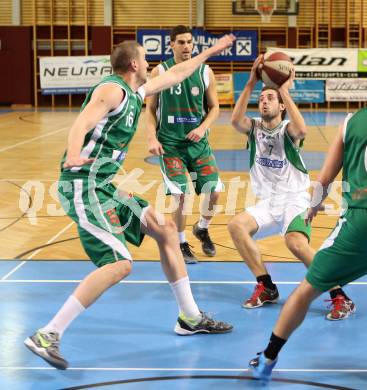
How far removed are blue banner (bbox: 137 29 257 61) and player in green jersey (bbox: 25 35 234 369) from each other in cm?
2009

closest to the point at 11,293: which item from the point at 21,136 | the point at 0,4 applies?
the point at 21,136

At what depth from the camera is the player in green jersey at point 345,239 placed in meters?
3.89

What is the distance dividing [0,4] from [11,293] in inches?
860

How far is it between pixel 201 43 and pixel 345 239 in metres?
21.4

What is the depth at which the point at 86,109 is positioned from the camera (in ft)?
14.5

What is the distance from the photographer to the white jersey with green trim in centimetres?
588

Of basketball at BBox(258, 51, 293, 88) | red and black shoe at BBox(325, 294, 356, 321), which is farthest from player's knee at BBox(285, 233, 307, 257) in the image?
basketball at BBox(258, 51, 293, 88)

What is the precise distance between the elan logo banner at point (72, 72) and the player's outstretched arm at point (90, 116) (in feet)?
65.6

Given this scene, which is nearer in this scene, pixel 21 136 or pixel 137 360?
pixel 137 360

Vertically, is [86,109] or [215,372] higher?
[86,109]

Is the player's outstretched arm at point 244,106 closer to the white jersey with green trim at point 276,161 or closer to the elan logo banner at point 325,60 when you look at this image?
the white jersey with green trim at point 276,161

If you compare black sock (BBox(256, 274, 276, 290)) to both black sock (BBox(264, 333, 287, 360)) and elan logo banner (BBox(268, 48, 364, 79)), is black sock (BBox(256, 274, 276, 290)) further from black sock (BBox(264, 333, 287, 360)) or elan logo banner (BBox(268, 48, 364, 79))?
elan logo banner (BBox(268, 48, 364, 79))

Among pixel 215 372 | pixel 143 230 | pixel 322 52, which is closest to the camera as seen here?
pixel 215 372

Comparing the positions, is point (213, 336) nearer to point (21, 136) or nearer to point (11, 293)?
point (11, 293)
